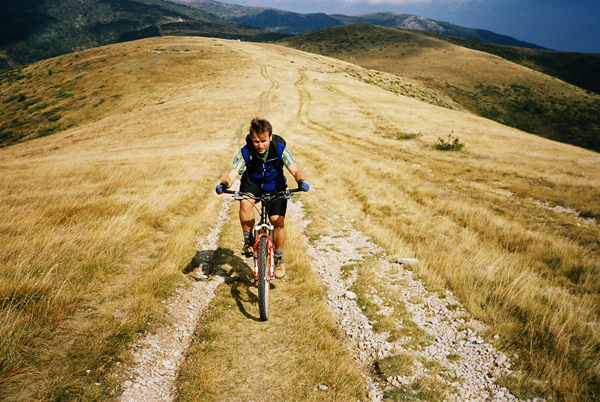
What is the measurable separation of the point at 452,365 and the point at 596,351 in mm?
2124

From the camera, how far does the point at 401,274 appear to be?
653 cm

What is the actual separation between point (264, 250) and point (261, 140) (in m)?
2.08

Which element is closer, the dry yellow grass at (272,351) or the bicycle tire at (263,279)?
the dry yellow grass at (272,351)

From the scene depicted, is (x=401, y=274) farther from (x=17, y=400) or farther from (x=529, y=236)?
(x=17, y=400)

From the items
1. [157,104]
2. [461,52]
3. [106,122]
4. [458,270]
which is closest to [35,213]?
[458,270]

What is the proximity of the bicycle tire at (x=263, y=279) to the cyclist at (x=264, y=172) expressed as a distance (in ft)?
2.06

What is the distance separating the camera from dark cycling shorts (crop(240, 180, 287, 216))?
5.44 m

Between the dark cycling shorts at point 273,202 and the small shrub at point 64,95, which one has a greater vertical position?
the dark cycling shorts at point 273,202

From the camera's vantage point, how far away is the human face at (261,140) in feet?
16.5

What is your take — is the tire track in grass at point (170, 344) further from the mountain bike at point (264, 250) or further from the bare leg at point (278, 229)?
the bare leg at point (278, 229)

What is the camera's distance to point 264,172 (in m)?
5.50

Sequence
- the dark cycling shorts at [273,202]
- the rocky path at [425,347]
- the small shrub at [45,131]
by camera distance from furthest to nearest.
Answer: the small shrub at [45,131] < the dark cycling shorts at [273,202] < the rocky path at [425,347]

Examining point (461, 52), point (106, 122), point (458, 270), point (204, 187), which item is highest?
point (461, 52)

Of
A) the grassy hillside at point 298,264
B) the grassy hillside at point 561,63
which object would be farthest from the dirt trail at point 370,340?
the grassy hillside at point 561,63
